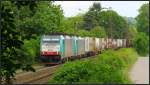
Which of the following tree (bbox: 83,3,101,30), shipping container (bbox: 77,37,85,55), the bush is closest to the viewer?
the bush

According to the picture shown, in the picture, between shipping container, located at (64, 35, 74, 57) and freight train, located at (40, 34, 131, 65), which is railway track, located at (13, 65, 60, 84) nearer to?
freight train, located at (40, 34, 131, 65)

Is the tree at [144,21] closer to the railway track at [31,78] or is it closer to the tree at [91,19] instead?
the railway track at [31,78]

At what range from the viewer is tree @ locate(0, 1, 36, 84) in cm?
812

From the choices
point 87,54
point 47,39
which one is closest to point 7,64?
point 47,39

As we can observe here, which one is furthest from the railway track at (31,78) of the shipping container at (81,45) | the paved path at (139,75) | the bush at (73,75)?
the shipping container at (81,45)

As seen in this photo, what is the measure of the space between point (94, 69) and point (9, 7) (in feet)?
34.1

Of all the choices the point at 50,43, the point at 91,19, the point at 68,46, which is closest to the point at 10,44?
the point at 50,43

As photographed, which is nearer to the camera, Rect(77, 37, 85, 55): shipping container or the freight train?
the freight train

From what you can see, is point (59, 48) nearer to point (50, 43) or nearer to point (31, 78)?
point (50, 43)

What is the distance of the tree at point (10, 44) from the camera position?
8117 millimetres

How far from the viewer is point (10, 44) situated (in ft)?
27.5

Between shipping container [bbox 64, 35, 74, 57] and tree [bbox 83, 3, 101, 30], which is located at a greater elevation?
tree [bbox 83, 3, 101, 30]

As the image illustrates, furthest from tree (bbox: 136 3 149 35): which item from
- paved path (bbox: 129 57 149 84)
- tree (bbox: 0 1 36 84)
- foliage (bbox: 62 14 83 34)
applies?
foliage (bbox: 62 14 83 34)

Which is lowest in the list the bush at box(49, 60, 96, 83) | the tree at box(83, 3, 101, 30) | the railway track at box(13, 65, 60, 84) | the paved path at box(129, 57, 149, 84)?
the railway track at box(13, 65, 60, 84)
